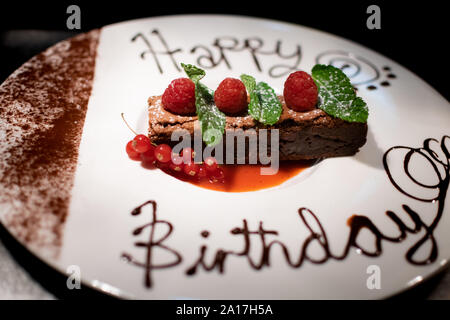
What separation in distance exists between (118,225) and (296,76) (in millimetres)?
1308

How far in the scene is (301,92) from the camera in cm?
231

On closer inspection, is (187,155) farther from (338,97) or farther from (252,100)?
(338,97)

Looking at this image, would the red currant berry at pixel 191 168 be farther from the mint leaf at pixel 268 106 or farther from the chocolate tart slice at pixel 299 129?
the mint leaf at pixel 268 106

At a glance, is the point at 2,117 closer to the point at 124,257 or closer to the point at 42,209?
the point at 42,209

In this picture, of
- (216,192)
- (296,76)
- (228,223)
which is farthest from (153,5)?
(228,223)

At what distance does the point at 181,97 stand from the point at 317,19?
7.45 ft

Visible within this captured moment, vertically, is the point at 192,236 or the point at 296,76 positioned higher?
the point at 296,76

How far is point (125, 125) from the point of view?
2.51 metres

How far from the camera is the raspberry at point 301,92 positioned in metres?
2.31

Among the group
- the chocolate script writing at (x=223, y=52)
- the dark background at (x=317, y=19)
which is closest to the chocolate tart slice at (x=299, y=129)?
the chocolate script writing at (x=223, y=52)

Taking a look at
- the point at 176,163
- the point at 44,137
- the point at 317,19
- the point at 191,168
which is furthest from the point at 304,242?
the point at 317,19

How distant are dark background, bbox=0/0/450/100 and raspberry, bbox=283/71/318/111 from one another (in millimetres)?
1618

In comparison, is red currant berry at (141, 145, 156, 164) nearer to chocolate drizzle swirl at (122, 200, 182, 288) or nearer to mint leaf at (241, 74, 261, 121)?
chocolate drizzle swirl at (122, 200, 182, 288)

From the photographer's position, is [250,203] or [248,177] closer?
[250,203]
